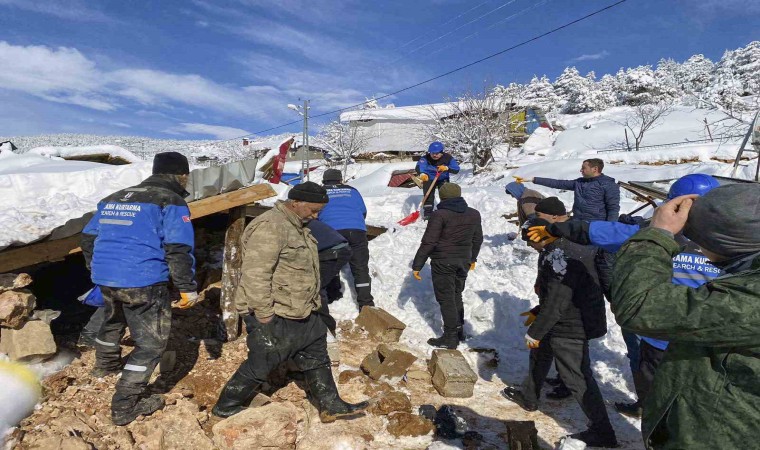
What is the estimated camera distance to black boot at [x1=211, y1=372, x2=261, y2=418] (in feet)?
11.0

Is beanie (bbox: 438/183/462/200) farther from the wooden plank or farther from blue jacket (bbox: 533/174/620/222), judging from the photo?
the wooden plank

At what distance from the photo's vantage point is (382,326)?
17.8 feet

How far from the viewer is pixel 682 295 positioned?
1.35 m

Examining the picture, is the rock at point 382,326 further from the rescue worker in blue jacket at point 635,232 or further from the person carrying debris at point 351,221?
the rescue worker in blue jacket at point 635,232

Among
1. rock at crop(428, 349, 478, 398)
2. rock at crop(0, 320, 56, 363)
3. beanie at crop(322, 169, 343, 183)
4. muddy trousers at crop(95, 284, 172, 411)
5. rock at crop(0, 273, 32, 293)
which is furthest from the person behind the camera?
beanie at crop(322, 169, 343, 183)

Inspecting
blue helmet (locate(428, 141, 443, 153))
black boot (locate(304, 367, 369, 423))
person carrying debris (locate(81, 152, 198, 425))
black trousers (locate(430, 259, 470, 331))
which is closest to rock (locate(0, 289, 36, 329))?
person carrying debris (locate(81, 152, 198, 425))

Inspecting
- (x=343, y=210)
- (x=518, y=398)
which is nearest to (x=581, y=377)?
(x=518, y=398)

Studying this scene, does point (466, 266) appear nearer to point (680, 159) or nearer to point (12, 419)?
point (12, 419)

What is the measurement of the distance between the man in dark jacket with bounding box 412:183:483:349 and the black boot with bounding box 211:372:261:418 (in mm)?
2475

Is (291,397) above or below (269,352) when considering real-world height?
below

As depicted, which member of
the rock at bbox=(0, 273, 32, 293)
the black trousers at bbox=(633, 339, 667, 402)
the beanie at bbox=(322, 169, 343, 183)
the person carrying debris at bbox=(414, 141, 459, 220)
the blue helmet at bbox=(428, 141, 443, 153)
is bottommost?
the black trousers at bbox=(633, 339, 667, 402)

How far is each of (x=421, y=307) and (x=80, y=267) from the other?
463 centimetres

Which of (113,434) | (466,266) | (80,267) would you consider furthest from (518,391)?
(80,267)

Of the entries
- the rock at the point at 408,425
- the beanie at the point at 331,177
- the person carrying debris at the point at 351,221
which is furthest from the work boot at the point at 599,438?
the beanie at the point at 331,177
